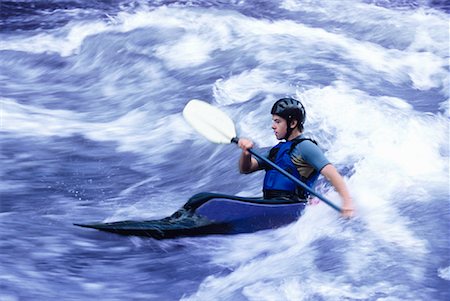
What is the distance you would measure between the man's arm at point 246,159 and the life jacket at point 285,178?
3.9 inches

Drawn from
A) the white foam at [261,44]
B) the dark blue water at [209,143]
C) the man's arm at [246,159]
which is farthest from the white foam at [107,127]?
the man's arm at [246,159]

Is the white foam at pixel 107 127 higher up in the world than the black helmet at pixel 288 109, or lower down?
lower down

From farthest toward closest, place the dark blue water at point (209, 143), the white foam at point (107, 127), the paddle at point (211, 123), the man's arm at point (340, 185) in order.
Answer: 1. the white foam at point (107, 127)
2. the paddle at point (211, 123)
3. the man's arm at point (340, 185)
4. the dark blue water at point (209, 143)

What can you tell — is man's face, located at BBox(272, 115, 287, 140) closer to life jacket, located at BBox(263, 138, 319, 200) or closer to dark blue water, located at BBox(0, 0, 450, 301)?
life jacket, located at BBox(263, 138, 319, 200)

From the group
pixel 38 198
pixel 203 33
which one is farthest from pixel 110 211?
pixel 203 33

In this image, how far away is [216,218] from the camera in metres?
4.18

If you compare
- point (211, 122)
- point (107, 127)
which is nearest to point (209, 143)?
point (107, 127)

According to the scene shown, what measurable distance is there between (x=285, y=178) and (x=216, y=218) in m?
0.43

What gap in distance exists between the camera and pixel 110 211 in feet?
16.2

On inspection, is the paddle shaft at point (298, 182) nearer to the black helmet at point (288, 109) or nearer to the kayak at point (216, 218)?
the kayak at point (216, 218)

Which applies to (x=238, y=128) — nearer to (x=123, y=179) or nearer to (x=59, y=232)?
(x=123, y=179)

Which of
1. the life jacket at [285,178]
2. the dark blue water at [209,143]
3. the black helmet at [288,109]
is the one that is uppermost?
the black helmet at [288,109]

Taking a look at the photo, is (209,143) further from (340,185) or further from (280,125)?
(340,185)

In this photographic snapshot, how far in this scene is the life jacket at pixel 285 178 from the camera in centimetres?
422
